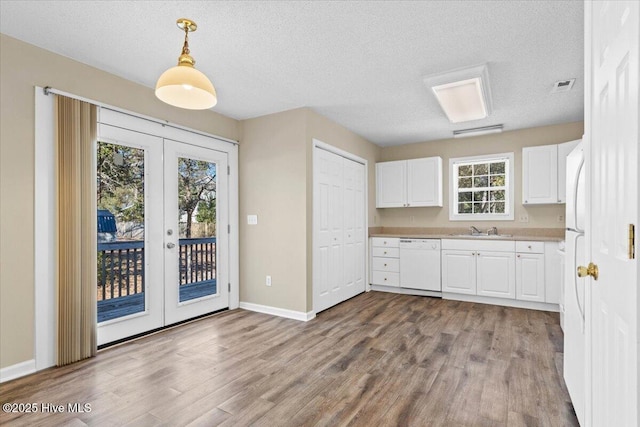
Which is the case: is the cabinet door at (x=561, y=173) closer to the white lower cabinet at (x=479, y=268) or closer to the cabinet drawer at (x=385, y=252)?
the white lower cabinet at (x=479, y=268)

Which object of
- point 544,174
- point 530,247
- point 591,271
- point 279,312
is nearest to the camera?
point 591,271

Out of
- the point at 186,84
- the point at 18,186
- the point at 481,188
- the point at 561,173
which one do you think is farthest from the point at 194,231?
the point at 561,173

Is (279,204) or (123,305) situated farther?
(279,204)

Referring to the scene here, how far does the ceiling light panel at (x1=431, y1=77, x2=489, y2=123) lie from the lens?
125 inches

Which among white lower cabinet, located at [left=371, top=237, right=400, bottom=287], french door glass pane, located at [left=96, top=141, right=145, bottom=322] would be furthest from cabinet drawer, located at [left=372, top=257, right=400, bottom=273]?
french door glass pane, located at [left=96, top=141, right=145, bottom=322]

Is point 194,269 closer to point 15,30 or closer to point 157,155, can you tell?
point 157,155

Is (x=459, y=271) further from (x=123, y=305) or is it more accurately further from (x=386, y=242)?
(x=123, y=305)

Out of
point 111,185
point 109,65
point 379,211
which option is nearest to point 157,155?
point 111,185

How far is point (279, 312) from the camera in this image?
4.02m

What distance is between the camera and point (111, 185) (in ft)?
Answer: 10.1

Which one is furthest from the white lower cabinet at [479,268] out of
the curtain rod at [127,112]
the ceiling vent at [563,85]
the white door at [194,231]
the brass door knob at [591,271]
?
the curtain rod at [127,112]

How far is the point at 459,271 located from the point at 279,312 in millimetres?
2668

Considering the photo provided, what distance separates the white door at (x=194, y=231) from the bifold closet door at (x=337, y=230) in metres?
1.24

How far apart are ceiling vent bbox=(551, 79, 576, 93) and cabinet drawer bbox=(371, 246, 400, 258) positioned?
2.91 metres
